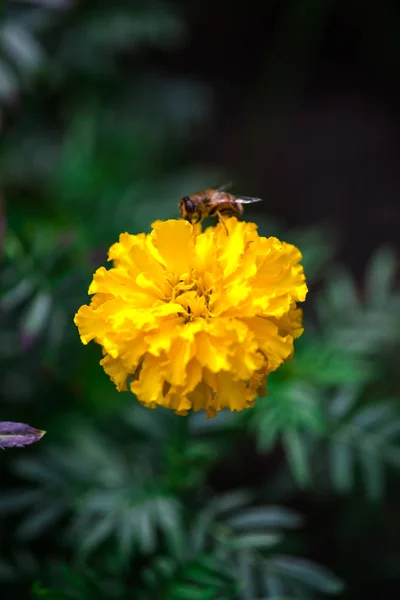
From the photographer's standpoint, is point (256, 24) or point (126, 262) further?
point (256, 24)

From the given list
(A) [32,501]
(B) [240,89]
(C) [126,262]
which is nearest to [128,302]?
(C) [126,262]

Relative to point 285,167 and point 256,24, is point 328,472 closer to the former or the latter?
point 285,167

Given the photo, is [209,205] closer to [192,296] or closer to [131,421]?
[192,296]

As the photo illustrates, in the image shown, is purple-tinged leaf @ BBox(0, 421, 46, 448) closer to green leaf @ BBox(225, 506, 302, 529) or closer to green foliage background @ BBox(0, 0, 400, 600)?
green foliage background @ BBox(0, 0, 400, 600)

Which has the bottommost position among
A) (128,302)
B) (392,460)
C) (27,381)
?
(392,460)

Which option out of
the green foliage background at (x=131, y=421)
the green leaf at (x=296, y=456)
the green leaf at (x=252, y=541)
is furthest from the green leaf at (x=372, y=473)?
the green leaf at (x=252, y=541)

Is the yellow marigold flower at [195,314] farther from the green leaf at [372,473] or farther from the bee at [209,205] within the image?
the green leaf at [372,473]
